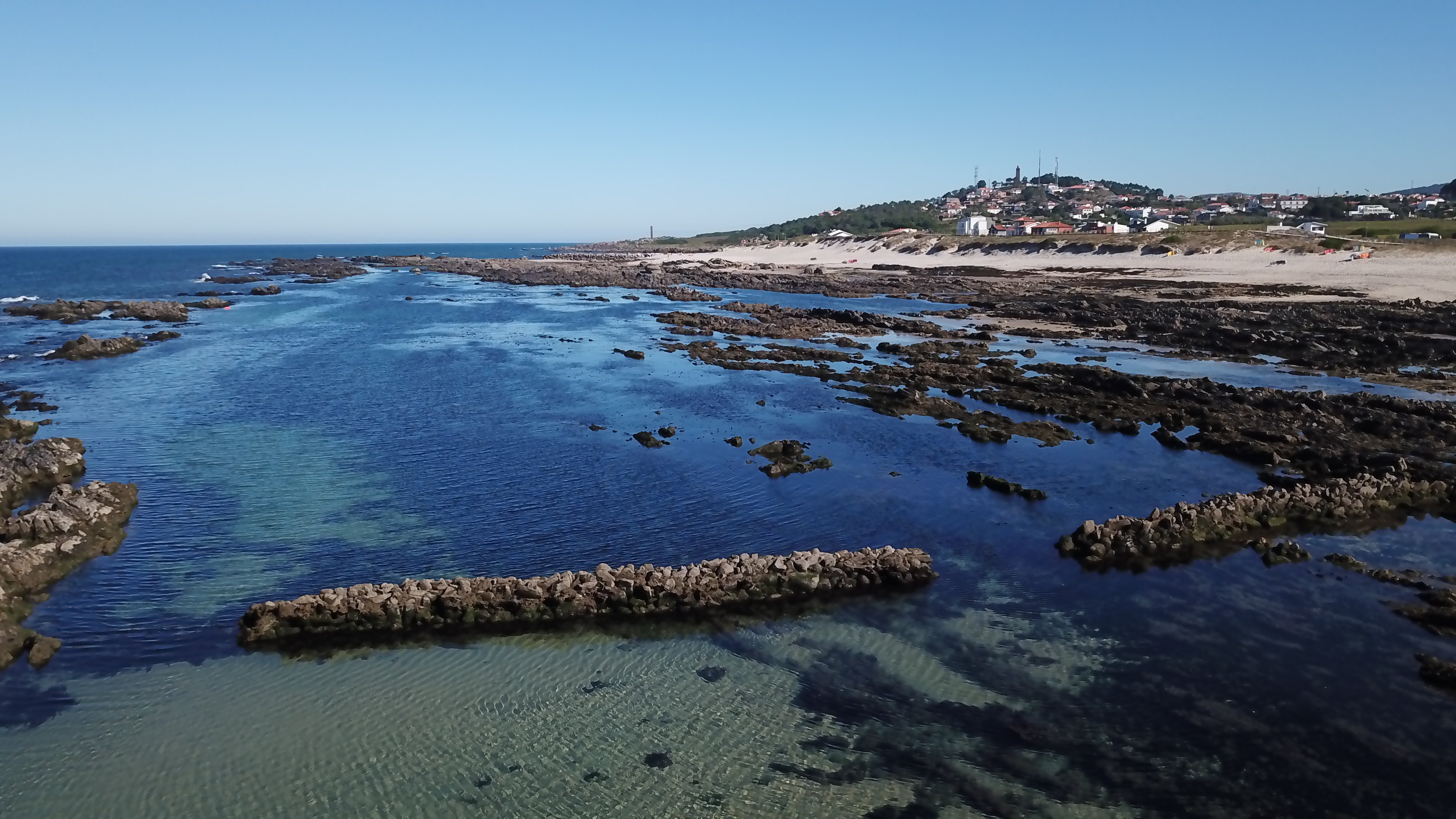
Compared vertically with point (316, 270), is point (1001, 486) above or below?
below

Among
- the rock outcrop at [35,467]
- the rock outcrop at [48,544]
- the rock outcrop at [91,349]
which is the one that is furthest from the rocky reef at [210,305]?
the rock outcrop at [48,544]

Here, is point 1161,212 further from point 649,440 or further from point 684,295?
point 649,440

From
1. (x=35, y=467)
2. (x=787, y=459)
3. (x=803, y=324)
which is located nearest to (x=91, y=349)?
(x=35, y=467)

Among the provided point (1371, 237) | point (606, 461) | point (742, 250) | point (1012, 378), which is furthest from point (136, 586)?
point (742, 250)

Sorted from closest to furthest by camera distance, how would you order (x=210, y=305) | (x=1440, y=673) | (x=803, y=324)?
(x=1440, y=673), (x=803, y=324), (x=210, y=305)

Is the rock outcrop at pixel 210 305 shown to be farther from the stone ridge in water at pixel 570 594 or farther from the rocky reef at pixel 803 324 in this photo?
the stone ridge in water at pixel 570 594
